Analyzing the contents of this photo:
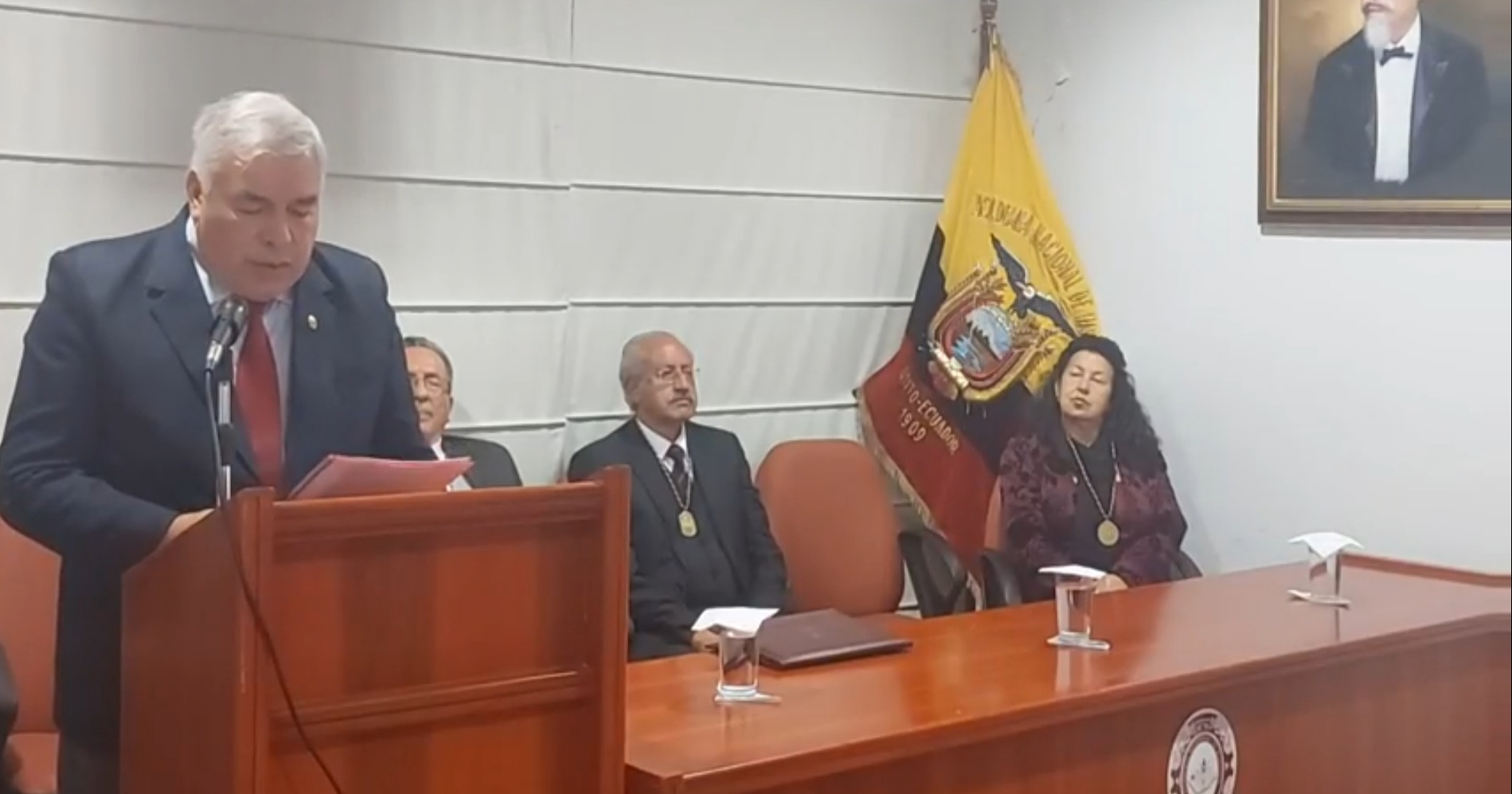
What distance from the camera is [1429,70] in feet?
6.57

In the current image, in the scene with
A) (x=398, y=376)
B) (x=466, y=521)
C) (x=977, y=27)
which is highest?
(x=977, y=27)

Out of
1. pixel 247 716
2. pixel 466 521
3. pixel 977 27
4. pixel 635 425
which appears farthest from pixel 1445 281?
pixel 977 27

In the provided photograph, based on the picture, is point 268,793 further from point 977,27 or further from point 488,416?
point 977,27

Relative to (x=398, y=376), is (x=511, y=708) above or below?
below

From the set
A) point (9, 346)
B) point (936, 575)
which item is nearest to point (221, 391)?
point (9, 346)

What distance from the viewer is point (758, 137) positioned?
414cm

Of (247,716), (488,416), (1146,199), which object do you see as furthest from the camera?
(1146,199)

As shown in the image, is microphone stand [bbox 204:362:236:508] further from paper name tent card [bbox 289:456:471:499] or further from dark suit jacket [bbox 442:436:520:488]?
dark suit jacket [bbox 442:436:520:488]

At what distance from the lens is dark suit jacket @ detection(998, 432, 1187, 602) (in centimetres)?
386

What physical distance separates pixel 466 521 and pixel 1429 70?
1169mm

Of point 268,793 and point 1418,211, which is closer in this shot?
point 268,793

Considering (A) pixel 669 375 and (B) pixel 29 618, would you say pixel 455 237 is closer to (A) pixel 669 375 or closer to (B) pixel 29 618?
(A) pixel 669 375

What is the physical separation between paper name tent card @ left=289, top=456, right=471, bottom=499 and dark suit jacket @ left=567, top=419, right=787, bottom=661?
1704mm

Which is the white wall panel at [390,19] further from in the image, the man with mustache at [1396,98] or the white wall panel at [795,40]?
the man with mustache at [1396,98]
